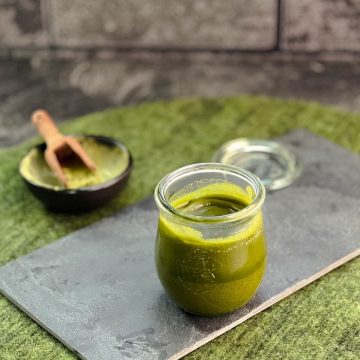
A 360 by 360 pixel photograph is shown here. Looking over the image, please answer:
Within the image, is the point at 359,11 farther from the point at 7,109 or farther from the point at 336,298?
the point at 336,298

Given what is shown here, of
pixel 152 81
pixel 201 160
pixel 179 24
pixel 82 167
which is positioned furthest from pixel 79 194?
pixel 179 24

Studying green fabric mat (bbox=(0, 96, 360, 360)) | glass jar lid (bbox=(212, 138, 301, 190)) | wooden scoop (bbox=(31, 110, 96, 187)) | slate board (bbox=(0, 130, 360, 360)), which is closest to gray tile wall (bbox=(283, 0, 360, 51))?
green fabric mat (bbox=(0, 96, 360, 360))

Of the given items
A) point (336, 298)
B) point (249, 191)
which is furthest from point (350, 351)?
point (249, 191)

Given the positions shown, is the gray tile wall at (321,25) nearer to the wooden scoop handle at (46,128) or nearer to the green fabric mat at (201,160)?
the green fabric mat at (201,160)

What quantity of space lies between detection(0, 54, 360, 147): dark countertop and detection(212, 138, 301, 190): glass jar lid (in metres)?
0.33

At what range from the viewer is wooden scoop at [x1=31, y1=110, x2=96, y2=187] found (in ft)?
4.23

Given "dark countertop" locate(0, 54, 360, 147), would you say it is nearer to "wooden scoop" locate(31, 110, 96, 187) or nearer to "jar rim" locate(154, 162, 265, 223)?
"wooden scoop" locate(31, 110, 96, 187)

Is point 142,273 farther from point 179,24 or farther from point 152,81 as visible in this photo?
point 179,24

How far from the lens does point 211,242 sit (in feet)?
3.08

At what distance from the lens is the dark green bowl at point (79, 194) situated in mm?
1226

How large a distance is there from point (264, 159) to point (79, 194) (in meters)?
0.38

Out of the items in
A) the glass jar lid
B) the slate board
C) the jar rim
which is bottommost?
the glass jar lid

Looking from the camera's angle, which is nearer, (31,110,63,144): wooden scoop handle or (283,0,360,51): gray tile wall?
(31,110,63,144): wooden scoop handle

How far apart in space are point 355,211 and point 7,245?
561 millimetres
